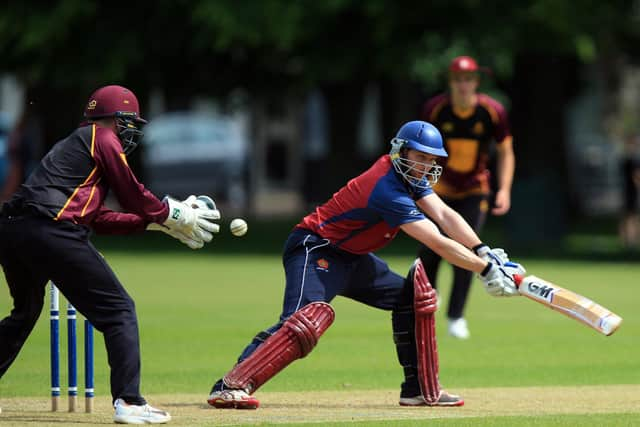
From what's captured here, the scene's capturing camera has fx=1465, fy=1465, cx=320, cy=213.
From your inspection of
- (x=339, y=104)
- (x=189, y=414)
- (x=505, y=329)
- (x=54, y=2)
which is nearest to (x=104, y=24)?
(x=54, y=2)

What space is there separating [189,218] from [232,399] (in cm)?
112

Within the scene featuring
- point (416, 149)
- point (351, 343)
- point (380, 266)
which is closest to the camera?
point (416, 149)

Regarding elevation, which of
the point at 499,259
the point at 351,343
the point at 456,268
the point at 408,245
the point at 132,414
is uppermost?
the point at 499,259

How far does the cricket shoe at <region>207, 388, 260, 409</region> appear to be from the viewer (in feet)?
28.6

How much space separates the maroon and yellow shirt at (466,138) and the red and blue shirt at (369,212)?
369 centimetres

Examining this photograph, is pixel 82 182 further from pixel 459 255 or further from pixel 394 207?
pixel 459 255

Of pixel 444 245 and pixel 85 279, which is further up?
pixel 444 245

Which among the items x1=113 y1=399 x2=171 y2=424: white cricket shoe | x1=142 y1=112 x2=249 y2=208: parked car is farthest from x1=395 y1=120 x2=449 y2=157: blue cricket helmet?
x1=142 y1=112 x2=249 y2=208: parked car

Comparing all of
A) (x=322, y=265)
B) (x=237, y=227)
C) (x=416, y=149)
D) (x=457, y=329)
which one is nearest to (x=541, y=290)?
(x=416, y=149)

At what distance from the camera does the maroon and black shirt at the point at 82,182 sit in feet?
26.8

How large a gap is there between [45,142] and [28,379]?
17.5 meters

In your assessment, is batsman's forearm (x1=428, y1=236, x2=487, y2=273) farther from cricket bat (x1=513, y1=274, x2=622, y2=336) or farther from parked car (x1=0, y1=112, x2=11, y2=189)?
parked car (x1=0, y1=112, x2=11, y2=189)

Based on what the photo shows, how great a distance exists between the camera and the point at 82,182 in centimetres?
820

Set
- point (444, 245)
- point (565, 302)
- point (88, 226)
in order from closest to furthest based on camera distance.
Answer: point (88, 226) < point (565, 302) < point (444, 245)
